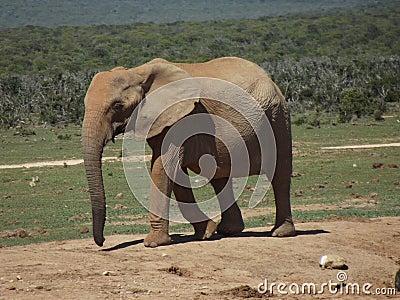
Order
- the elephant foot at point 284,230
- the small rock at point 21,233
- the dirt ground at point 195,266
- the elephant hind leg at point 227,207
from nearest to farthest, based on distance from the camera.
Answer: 1. the dirt ground at point 195,266
2. the elephant foot at point 284,230
3. the elephant hind leg at point 227,207
4. the small rock at point 21,233

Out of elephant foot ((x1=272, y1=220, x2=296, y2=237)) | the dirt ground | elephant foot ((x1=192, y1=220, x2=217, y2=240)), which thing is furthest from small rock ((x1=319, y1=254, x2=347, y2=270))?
elephant foot ((x1=192, y1=220, x2=217, y2=240))

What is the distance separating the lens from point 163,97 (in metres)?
10.0

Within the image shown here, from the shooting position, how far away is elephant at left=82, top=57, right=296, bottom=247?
9.12m

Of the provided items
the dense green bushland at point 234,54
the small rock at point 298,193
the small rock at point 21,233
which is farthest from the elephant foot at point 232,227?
the dense green bushland at point 234,54

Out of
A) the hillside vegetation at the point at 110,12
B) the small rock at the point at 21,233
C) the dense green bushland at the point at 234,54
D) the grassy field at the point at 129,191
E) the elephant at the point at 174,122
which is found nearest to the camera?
the elephant at the point at 174,122

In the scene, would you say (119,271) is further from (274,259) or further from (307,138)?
(307,138)

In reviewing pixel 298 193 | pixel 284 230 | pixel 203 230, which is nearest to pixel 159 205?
pixel 203 230

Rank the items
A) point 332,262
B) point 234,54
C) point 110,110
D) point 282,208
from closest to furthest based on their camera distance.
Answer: point 332,262, point 110,110, point 282,208, point 234,54

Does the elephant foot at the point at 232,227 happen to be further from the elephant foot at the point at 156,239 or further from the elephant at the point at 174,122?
the elephant foot at the point at 156,239

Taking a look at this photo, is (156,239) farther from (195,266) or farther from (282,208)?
(282,208)

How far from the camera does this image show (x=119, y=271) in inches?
332

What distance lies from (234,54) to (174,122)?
6399cm

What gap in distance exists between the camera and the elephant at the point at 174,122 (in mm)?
9125

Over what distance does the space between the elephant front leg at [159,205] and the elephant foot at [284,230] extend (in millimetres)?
1594
